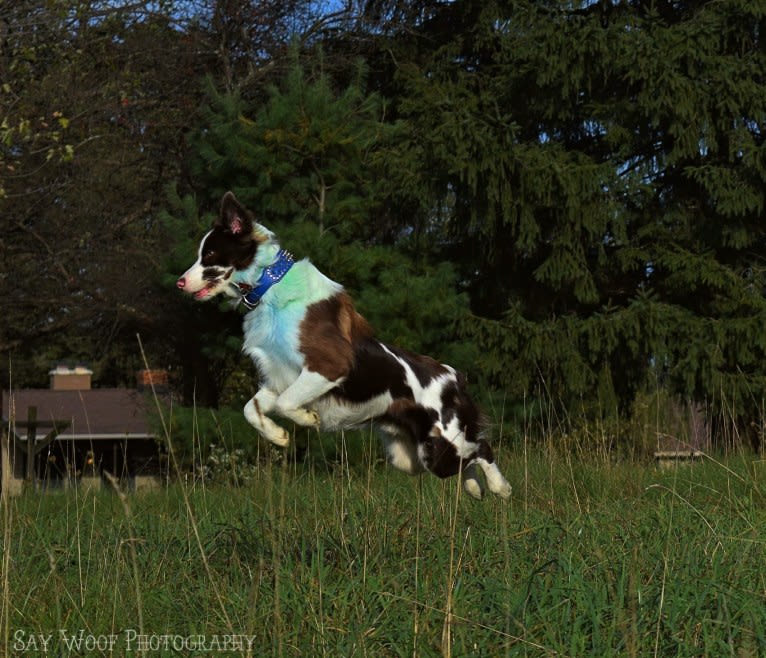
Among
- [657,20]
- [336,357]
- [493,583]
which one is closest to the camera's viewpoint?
[493,583]

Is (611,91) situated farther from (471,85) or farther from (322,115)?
(322,115)

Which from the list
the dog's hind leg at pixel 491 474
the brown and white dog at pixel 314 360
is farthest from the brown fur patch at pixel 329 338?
the dog's hind leg at pixel 491 474

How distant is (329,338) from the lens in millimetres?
5281

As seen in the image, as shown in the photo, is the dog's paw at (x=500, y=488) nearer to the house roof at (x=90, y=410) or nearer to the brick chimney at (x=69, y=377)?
the house roof at (x=90, y=410)

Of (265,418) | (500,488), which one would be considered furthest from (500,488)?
(265,418)

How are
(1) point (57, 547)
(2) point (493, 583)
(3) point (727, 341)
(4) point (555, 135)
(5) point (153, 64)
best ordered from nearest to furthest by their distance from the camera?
(2) point (493, 583)
(1) point (57, 547)
(3) point (727, 341)
(4) point (555, 135)
(5) point (153, 64)

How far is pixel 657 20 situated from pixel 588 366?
4873 millimetres

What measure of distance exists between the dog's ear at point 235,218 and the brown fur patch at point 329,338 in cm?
50

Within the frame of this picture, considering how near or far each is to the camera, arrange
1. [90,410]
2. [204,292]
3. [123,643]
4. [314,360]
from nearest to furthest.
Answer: [123,643] → [314,360] → [204,292] → [90,410]

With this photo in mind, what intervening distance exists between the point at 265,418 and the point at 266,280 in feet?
2.28

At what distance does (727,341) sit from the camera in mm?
14320

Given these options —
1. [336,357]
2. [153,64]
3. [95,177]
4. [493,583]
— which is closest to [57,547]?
[336,357]

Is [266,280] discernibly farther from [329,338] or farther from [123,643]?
[123,643]

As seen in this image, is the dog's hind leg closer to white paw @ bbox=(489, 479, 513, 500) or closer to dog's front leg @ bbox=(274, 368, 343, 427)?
white paw @ bbox=(489, 479, 513, 500)
